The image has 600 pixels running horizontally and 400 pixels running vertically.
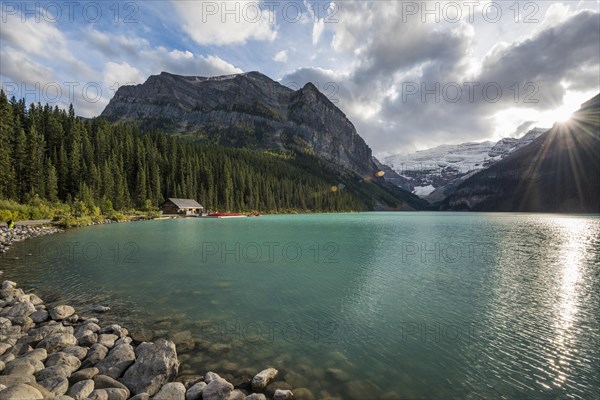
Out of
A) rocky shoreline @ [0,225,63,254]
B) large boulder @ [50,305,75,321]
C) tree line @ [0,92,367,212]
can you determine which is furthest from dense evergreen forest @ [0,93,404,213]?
large boulder @ [50,305,75,321]

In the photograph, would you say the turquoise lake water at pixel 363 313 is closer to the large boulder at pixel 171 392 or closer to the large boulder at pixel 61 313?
the large boulder at pixel 61 313

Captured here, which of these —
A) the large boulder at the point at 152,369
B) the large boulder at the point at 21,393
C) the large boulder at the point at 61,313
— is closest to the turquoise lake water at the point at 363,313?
the large boulder at the point at 152,369

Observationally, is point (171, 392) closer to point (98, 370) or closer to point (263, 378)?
point (263, 378)

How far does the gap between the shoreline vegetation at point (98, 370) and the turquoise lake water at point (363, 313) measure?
3.14ft

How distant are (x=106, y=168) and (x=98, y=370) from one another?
9573cm

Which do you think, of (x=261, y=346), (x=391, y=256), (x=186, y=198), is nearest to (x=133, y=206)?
(x=186, y=198)

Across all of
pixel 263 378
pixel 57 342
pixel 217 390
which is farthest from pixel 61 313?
pixel 263 378

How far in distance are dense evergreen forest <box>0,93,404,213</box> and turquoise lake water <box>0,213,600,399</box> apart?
180 feet

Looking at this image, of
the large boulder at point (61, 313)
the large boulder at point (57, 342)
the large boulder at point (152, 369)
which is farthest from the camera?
the large boulder at point (61, 313)

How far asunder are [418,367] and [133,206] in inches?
4276

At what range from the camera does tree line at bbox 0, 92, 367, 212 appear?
229 feet

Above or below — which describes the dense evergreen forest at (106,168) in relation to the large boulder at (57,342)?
above

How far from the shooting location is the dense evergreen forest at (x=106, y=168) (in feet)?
229

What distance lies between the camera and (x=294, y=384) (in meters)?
8.77
